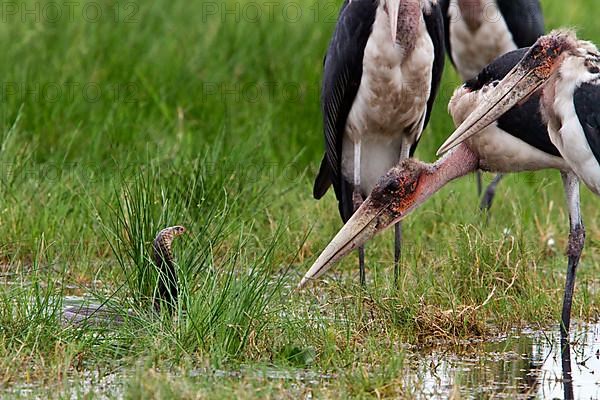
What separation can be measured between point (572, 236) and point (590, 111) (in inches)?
31.6

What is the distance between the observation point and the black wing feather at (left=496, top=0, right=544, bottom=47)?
7438mm

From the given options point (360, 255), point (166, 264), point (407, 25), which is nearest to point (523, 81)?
point (407, 25)

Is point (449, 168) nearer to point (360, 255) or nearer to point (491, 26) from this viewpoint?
point (360, 255)

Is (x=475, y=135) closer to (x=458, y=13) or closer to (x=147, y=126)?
(x=458, y=13)

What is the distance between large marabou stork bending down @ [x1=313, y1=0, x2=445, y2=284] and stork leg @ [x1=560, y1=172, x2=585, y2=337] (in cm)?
85

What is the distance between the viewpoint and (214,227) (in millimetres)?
5555

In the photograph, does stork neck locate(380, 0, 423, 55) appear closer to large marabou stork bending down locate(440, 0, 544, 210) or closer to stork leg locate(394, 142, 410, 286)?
stork leg locate(394, 142, 410, 286)

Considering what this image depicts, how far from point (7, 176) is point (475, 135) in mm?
2437

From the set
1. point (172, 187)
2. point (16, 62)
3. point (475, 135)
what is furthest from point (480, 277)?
point (16, 62)

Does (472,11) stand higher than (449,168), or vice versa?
(472,11)

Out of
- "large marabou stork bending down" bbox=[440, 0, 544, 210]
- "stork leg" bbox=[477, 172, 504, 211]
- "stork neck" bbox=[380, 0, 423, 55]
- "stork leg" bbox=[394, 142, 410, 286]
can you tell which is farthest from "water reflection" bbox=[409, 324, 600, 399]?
"large marabou stork bending down" bbox=[440, 0, 544, 210]

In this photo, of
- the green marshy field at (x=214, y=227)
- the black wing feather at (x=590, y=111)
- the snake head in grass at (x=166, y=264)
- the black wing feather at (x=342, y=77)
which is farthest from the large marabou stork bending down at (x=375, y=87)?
the snake head in grass at (x=166, y=264)

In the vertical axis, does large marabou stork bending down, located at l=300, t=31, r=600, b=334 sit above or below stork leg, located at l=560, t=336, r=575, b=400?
above

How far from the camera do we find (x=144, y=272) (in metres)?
4.91
